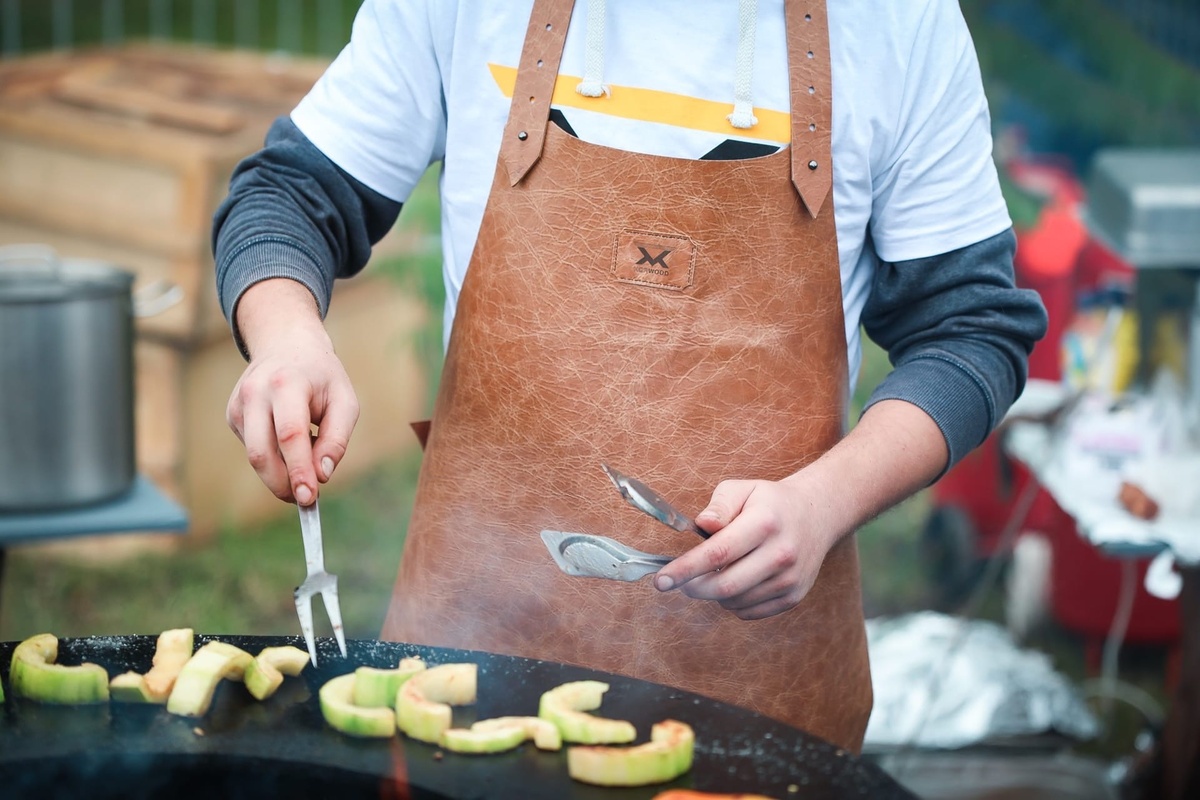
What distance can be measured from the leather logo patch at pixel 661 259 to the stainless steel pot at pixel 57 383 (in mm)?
1720

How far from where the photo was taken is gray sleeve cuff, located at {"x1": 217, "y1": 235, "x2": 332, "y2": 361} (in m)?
1.57

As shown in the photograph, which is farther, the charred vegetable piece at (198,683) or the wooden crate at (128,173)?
the wooden crate at (128,173)

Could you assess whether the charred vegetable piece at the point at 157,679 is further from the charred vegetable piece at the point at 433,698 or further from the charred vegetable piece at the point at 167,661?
the charred vegetable piece at the point at 433,698

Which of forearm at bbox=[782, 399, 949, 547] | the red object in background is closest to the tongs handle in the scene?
forearm at bbox=[782, 399, 949, 547]

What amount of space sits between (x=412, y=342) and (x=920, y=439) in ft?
10.3

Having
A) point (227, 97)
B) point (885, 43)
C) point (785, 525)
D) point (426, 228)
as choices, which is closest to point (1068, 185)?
point (426, 228)

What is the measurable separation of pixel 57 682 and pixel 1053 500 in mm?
3180

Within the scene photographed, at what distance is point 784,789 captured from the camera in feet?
3.80

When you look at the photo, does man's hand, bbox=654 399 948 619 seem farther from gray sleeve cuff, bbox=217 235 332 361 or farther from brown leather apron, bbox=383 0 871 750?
gray sleeve cuff, bbox=217 235 332 361

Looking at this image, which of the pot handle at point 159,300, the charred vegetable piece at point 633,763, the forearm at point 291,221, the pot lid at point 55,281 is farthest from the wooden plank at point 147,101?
the charred vegetable piece at point 633,763

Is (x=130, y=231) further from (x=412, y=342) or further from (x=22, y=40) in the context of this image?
(x=22, y=40)

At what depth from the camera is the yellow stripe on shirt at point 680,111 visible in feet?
5.22

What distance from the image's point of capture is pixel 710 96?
5.23ft

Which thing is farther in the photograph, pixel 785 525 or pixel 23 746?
pixel 785 525
